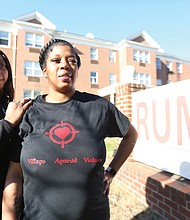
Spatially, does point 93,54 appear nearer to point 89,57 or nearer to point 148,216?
point 89,57

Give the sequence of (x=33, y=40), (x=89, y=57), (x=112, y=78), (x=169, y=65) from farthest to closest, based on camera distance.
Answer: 1. (x=169, y=65)
2. (x=112, y=78)
3. (x=89, y=57)
4. (x=33, y=40)

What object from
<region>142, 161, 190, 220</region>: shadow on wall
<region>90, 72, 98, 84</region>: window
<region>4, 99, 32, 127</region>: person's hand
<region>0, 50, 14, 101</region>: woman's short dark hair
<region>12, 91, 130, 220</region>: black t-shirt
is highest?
<region>90, 72, 98, 84</region>: window

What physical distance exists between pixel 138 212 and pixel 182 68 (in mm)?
29674

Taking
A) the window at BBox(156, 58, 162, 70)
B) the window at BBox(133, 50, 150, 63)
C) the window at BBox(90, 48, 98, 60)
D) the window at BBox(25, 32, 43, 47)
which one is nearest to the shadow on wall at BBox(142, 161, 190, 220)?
the window at BBox(25, 32, 43, 47)

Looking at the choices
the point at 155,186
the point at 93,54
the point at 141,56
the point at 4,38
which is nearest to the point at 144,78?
the point at 141,56

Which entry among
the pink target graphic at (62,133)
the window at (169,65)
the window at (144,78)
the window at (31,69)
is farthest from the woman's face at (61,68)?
the window at (169,65)

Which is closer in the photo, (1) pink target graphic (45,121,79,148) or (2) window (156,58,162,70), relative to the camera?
(1) pink target graphic (45,121,79,148)

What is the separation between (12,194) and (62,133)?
51cm

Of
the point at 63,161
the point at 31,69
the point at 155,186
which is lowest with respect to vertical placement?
the point at 155,186

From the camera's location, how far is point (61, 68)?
1.39 metres

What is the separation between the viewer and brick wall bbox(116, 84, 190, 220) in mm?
2328

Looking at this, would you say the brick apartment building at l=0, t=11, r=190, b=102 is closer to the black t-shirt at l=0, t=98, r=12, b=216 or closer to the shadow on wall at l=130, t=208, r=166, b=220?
the shadow on wall at l=130, t=208, r=166, b=220

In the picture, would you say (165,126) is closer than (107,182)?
No

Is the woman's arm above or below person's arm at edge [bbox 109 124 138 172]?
below
